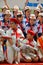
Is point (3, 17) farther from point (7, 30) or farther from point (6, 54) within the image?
point (6, 54)

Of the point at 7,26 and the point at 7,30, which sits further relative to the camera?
the point at 7,26

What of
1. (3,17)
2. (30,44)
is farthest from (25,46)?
(3,17)

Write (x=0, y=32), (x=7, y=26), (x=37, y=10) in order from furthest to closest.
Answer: (x=37, y=10), (x=7, y=26), (x=0, y=32)

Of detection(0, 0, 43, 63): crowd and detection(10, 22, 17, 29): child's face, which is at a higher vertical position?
detection(10, 22, 17, 29): child's face

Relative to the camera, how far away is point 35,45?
13.5ft

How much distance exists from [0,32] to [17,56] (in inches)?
15.8

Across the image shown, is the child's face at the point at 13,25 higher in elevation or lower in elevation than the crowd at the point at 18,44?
higher

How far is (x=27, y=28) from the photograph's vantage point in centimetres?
453

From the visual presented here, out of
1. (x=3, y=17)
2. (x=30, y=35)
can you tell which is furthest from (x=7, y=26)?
(x=30, y=35)

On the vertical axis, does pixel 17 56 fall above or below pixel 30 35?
below

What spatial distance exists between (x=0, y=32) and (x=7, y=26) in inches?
19.8

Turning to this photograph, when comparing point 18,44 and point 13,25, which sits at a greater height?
point 13,25

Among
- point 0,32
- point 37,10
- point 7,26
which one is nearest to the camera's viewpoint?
point 0,32

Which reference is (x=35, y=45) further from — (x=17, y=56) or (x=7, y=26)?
(x=7, y=26)
